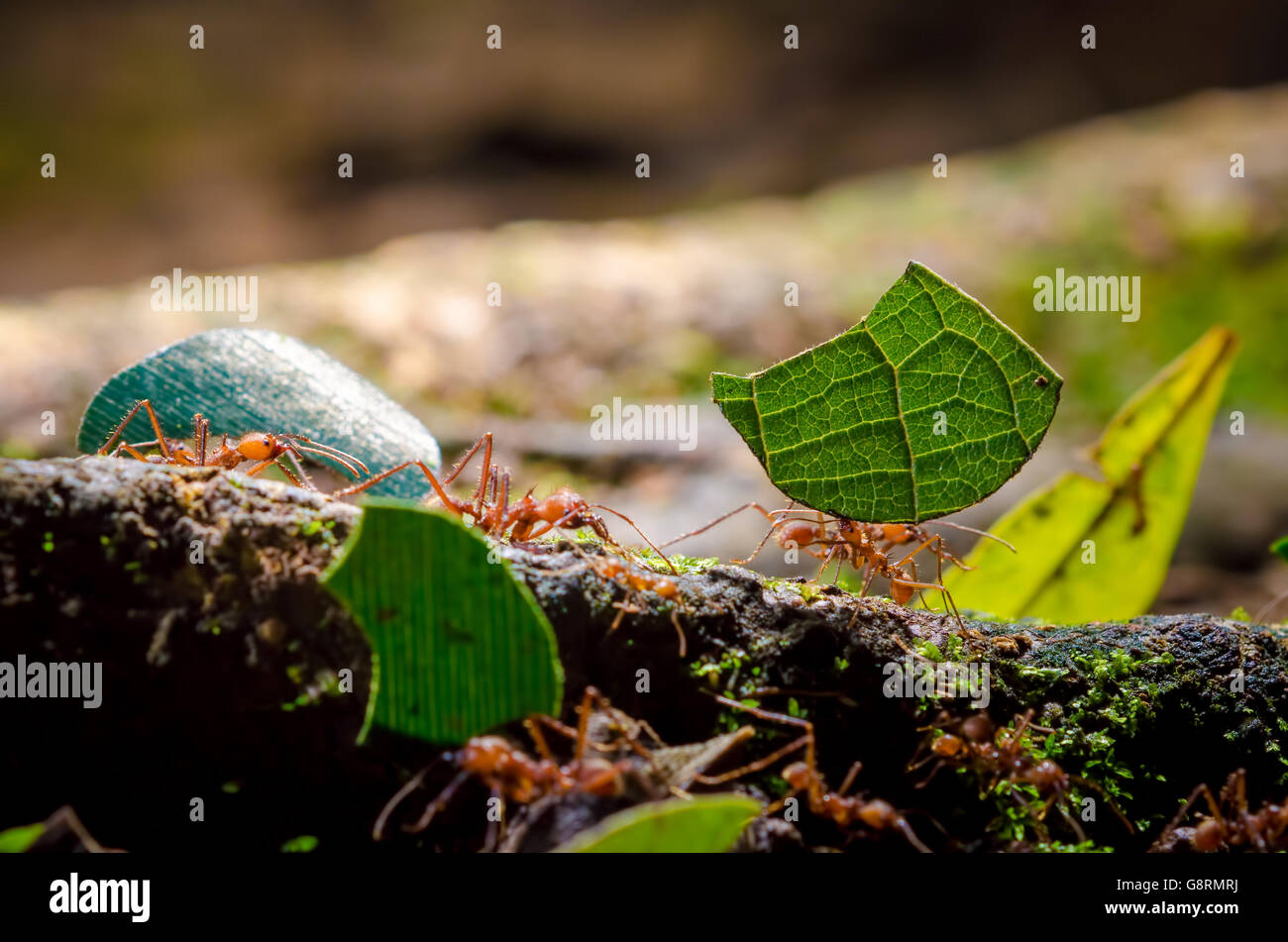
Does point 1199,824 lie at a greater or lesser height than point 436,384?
lesser

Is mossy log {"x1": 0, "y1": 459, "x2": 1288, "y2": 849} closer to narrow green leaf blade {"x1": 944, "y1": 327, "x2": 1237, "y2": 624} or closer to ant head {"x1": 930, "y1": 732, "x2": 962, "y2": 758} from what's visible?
ant head {"x1": 930, "y1": 732, "x2": 962, "y2": 758}

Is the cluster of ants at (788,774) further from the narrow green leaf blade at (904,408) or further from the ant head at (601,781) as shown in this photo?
the narrow green leaf blade at (904,408)

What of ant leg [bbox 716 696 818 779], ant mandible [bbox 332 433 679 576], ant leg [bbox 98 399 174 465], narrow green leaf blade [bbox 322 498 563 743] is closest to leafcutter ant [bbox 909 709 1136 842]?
ant leg [bbox 716 696 818 779]

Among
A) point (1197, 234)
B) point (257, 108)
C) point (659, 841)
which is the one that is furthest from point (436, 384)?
point (257, 108)

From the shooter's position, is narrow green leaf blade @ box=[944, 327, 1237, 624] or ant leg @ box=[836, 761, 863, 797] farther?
narrow green leaf blade @ box=[944, 327, 1237, 624]
